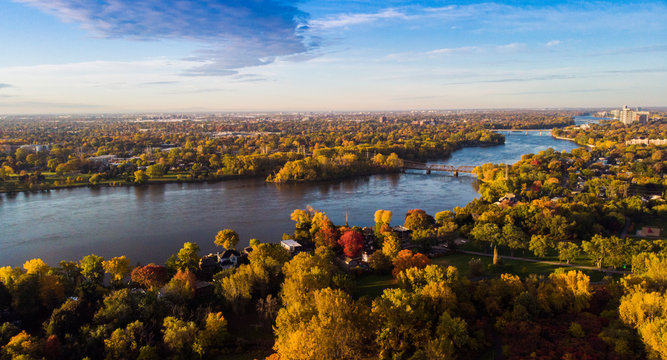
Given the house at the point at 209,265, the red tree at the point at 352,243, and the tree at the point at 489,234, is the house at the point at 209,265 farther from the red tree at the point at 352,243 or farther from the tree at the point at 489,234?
the tree at the point at 489,234

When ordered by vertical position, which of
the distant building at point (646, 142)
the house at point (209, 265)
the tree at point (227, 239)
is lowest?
the house at point (209, 265)

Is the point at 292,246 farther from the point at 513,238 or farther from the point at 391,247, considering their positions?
the point at 513,238

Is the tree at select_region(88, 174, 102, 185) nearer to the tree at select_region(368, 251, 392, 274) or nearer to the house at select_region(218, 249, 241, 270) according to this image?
the house at select_region(218, 249, 241, 270)

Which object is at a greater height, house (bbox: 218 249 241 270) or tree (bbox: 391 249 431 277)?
tree (bbox: 391 249 431 277)

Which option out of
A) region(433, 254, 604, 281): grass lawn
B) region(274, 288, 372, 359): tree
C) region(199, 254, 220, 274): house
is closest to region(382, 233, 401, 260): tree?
region(433, 254, 604, 281): grass lawn

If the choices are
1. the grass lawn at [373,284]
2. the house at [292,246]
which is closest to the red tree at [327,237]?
the house at [292,246]

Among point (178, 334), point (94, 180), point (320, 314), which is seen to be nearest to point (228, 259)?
point (178, 334)

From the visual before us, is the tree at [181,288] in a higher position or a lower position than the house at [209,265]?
higher
